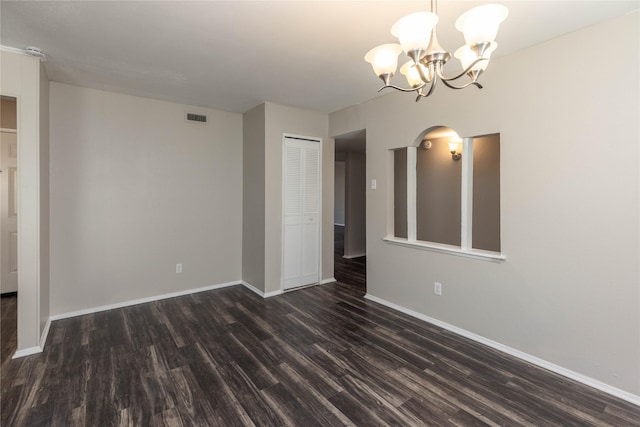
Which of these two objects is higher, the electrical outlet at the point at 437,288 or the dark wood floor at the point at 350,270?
the electrical outlet at the point at 437,288

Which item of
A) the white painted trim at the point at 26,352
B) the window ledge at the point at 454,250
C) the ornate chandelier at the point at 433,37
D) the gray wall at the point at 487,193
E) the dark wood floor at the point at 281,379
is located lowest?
the dark wood floor at the point at 281,379

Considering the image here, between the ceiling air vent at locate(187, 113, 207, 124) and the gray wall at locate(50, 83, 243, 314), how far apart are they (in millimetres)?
79

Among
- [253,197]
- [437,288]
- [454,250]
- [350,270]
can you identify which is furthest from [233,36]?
[350,270]

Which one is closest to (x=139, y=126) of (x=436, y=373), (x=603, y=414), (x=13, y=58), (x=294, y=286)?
(x=13, y=58)

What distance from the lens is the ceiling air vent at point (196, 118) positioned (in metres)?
4.07

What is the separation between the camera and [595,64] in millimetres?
2152

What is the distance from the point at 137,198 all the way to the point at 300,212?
214 cm

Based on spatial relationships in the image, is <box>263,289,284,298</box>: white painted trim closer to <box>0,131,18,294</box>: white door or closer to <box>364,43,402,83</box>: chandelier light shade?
<box>364,43,402,83</box>: chandelier light shade

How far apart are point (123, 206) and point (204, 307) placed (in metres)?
1.61

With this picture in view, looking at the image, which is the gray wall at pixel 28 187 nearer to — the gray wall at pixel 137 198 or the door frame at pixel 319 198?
the gray wall at pixel 137 198

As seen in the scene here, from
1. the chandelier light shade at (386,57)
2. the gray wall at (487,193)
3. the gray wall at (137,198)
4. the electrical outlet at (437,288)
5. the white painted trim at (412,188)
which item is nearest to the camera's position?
the chandelier light shade at (386,57)

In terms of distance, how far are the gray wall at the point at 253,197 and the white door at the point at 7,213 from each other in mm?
2965

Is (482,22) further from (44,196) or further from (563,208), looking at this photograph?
(44,196)

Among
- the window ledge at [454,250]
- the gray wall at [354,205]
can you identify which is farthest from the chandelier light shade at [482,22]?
the gray wall at [354,205]
